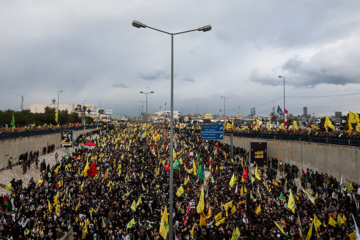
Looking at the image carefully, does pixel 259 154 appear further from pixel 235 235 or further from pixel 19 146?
pixel 19 146

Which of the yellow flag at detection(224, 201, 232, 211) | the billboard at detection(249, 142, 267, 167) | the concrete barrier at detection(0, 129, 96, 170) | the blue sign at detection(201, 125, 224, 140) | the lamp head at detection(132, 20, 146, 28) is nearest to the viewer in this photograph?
the lamp head at detection(132, 20, 146, 28)

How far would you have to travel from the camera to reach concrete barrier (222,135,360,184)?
64.6 ft

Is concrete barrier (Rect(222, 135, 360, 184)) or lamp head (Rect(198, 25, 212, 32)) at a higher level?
lamp head (Rect(198, 25, 212, 32))

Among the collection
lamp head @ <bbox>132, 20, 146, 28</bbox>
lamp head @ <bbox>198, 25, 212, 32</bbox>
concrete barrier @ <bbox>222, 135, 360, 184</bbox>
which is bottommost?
concrete barrier @ <bbox>222, 135, 360, 184</bbox>

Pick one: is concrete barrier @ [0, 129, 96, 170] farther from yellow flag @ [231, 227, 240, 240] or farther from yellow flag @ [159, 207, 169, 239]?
yellow flag @ [231, 227, 240, 240]

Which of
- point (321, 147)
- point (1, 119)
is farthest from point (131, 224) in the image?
point (1, 119)

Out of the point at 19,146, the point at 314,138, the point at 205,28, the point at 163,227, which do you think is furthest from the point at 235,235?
the point at 19,146

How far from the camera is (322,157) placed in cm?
2373

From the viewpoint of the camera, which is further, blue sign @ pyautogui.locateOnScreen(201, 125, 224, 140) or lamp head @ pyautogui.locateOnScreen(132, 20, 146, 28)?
blue sign @ pyautogui.locateOnScreen(201, 125, 224, 140)

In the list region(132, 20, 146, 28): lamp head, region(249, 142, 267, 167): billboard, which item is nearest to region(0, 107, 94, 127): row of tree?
region(249, 142, 267, 167): billboard

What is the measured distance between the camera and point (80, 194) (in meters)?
17.4

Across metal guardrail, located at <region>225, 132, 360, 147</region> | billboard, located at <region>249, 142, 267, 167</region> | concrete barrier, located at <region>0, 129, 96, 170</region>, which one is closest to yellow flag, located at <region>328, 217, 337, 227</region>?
metal guardrail, located at <region>225, 132, 360, 147</region>

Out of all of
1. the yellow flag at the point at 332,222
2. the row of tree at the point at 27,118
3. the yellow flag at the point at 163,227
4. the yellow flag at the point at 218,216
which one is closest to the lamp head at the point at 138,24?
the yellow flag at the point at 163,227

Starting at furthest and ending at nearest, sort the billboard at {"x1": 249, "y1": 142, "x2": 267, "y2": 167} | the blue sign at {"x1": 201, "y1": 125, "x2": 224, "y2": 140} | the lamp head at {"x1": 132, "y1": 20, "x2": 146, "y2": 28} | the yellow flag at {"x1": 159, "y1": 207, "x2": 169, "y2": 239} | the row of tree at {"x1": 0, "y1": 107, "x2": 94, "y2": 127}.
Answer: the row of tree at {"x1": 0, "y1": 107, "x2": 94, "y2": 127}
the blue sign at {"x1": 201, "y1": 125, "x2": 224, "y2": 140}
the billboard at {"x1": 249, "y1": 142, "x2": 267, "y2": 167}
the yellow flag at {"x1": 159, "y1": 207, "x2": 169, "y2": 239}
the lamp head at {"x1": 132, "y1": 20, "x2": 146, "y2": 28}
